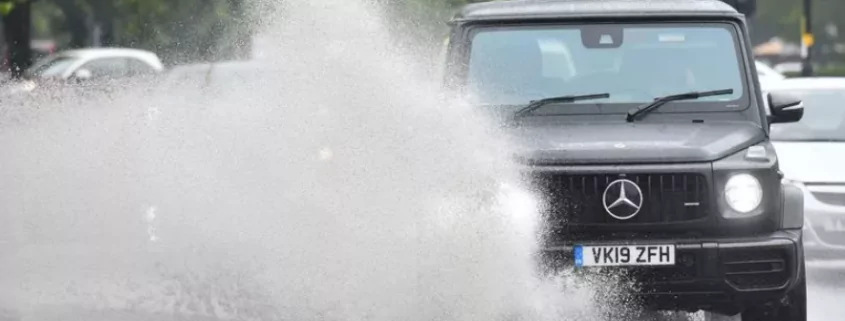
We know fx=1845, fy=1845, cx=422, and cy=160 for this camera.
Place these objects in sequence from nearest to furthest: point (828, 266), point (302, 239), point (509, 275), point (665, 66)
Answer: point (509, 275), point (302, 239), point (665, 66), point (828, 266)

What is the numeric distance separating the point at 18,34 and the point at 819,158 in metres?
25.5

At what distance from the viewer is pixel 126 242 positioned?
987cm

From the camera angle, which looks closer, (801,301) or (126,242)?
(801,301)

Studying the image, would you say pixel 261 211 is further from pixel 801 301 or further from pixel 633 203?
pixel 801 301

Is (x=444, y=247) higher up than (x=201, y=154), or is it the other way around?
(x=201, y=154)

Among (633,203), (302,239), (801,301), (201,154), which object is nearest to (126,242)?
(201,154)

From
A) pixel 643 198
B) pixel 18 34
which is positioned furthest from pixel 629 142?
pixel 18 34

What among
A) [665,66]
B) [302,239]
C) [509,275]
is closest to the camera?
[509,275]

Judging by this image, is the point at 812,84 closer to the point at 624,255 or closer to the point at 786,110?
the point at 786,110

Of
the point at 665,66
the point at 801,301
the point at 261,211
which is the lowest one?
the point at 801,301

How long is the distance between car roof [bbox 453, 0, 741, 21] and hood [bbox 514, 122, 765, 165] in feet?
2.64

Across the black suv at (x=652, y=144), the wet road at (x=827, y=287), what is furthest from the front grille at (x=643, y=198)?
the wet road at (x=827, y=287)

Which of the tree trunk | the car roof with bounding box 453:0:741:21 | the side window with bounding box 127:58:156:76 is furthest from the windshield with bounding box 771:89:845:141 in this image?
the tree trunk

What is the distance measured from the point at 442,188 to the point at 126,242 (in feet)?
7.13
